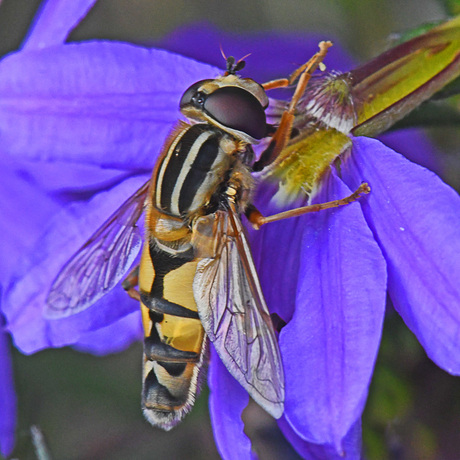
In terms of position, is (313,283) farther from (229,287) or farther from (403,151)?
(403,151)

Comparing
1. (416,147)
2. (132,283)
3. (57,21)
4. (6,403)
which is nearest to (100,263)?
(132,283)

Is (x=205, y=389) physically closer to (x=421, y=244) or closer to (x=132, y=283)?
(x=132, y=283)

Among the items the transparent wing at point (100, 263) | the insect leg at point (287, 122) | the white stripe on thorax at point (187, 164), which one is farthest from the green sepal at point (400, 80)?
the transparent wing at point (100, 263)

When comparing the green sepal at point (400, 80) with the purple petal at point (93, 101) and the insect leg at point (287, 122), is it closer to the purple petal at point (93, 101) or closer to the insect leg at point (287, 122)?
the insect leg at point (287, 122)

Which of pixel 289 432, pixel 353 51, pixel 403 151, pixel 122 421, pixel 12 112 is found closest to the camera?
pixel 289 432

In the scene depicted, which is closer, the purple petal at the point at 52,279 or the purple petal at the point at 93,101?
the purple petal at the point at 93,101

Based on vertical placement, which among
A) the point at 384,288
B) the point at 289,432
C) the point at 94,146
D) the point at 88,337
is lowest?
the point at 88,337

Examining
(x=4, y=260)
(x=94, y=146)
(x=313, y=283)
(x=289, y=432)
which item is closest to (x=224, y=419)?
(x=289, y=432)
